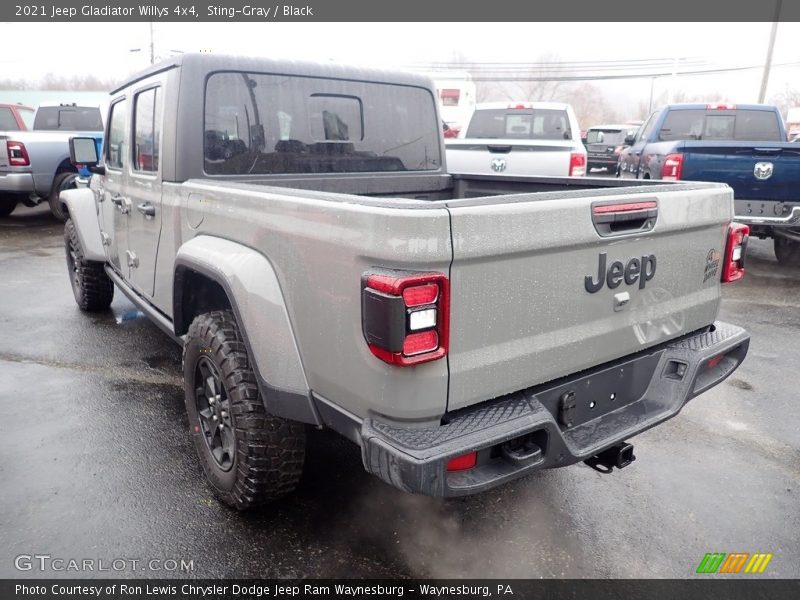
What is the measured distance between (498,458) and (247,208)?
1.38 m

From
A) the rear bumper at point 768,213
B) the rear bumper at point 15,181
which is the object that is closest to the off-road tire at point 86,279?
the rear bumper at point 15,181

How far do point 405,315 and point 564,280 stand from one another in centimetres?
68

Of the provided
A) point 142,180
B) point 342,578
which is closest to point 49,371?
point 142,180

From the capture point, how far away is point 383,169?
3.93 metres

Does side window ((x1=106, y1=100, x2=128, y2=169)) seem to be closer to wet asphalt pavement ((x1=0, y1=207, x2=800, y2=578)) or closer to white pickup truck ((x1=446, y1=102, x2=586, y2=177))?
wet asphalt pavement ((x1=0, y1=207, x2=800, y2=578))

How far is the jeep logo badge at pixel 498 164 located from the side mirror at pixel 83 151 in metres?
4.94

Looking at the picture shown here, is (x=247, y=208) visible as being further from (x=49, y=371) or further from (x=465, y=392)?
(x=49, y=371)

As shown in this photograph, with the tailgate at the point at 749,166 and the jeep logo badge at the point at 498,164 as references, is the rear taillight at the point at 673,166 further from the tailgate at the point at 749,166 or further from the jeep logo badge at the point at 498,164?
the jeep logo badge at the point at 498,164

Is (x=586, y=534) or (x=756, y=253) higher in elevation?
(x=756, y=253)

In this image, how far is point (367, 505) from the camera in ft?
9.68

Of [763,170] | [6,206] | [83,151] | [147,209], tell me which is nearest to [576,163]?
[763,170]

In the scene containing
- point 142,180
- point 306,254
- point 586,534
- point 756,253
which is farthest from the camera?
point 756,253

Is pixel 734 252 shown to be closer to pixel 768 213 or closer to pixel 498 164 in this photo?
pixel 768 213

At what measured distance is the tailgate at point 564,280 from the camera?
6.56 feet
